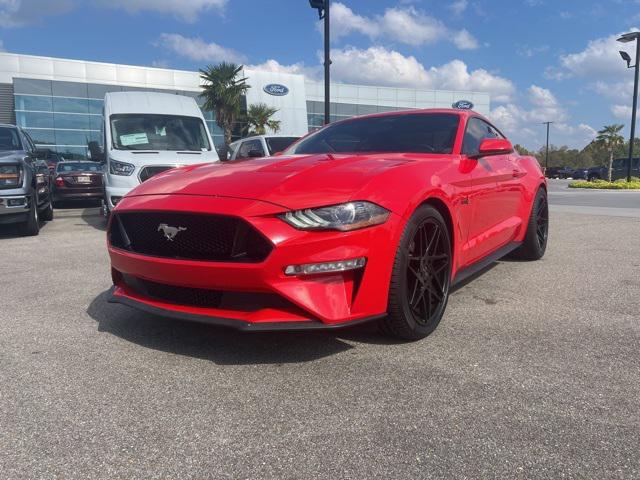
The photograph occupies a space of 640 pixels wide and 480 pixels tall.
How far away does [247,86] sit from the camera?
38.9 m

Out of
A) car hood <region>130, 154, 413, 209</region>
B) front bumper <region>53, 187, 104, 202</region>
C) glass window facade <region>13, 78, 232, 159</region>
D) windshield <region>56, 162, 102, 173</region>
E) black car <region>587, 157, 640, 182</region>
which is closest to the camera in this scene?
car hood <region>130, 154, 413, 209</region>

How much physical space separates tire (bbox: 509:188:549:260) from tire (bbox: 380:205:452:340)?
2.29 metres

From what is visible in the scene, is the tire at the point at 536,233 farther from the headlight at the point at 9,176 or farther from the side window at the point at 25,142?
the side window at the point at 25,142

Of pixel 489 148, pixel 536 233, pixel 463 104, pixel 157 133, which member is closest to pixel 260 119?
pixel 463 104

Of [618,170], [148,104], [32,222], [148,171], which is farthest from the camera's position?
[618,170]

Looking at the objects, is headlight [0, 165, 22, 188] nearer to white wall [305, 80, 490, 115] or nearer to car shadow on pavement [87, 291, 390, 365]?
car shadow on pavement [87, 291, 390, 365]

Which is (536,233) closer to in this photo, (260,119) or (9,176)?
(9,176)

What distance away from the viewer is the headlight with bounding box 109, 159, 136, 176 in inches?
311

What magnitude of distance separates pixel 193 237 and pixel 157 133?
6.87 meters

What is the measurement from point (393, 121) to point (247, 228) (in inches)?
83.5

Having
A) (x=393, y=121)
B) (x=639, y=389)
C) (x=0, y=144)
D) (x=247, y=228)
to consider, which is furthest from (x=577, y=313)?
(x=0, y=144)

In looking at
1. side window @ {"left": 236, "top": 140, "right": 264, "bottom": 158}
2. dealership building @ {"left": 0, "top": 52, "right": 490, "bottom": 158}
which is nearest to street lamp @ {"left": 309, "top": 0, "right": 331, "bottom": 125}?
side window @ {"left": 236, "top": 140, "right": 264, "bottom": 158}

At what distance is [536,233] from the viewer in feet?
16.9

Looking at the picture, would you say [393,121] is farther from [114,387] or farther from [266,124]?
[266,124]
